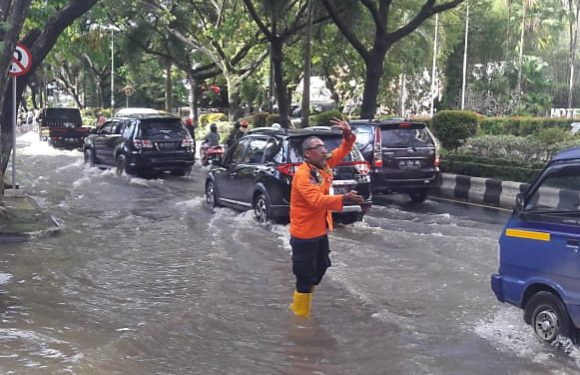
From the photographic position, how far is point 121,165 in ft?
71.3

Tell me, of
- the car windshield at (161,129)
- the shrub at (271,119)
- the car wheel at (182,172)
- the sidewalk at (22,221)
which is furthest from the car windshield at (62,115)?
the sidewalk at (22,221)

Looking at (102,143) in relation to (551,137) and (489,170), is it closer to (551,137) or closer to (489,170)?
(489,170)

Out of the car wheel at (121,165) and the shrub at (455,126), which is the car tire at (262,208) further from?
the car wheel at (121,165)

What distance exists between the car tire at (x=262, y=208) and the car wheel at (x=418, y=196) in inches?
174

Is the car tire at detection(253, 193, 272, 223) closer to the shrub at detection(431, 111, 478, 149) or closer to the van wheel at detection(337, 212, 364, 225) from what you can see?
the van wheel at detection(337, 212, 364, 225)

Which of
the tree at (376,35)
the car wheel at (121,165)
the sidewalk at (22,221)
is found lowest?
the sidewalk at (22,221)

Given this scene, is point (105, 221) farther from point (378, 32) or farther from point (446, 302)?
point (378, 32)

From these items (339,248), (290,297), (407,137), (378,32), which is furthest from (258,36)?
(290,297)

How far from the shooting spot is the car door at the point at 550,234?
570cm

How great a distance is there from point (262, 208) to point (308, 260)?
5.82m

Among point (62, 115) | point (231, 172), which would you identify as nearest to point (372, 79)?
point (231, 172)

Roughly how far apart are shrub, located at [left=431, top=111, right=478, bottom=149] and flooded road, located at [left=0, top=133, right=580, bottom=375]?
6.24 meters

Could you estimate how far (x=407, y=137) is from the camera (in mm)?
15539

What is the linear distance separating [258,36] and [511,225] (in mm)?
26664
